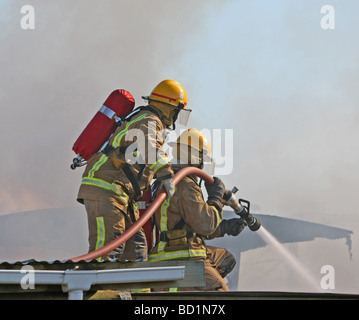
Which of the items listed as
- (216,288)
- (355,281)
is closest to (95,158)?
(216,288)

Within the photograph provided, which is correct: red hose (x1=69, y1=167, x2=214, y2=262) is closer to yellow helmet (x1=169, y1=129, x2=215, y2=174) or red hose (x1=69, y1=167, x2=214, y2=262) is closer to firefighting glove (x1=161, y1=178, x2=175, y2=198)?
firefighting glove (x1=161, y1=178, x2=175, y2=198)

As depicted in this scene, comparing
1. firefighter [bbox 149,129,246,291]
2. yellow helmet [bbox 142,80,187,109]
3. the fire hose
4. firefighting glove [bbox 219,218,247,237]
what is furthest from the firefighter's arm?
yellow helmet [bbox 142,80,187,109]

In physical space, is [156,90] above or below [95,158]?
above

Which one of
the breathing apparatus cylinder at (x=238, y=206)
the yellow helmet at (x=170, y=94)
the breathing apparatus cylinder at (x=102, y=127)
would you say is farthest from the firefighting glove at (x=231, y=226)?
the breathing apparatus cylinder at (x=102, y=127)

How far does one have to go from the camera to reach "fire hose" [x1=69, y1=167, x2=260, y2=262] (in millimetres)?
5594

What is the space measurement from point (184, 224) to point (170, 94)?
133 centimetres

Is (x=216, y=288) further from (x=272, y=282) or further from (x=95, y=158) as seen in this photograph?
(x=272, y=282)

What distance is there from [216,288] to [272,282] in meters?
5.16

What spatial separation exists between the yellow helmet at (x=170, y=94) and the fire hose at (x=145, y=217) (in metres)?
0.68

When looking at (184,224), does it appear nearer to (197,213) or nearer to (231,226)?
(197,213)

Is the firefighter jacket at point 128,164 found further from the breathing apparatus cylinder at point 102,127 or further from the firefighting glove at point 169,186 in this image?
the breathing apparatus cylinder at point 102,127

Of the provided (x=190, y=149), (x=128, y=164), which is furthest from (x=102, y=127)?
(x=190, y=149)

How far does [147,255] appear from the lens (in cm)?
665
